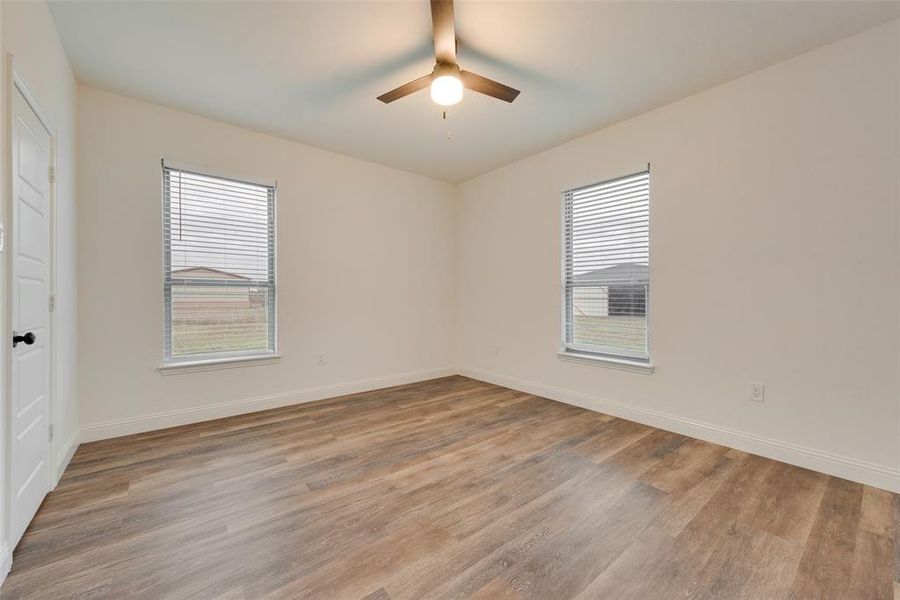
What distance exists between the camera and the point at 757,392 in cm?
269

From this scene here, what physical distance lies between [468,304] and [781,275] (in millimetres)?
3312

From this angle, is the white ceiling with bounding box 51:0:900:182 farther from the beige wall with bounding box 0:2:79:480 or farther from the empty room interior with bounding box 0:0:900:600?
the beige wall with bounding box 0:2:79:480

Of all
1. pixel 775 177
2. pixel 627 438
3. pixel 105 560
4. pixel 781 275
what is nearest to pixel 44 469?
pixel 105 560

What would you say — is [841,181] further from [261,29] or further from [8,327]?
[8,327]

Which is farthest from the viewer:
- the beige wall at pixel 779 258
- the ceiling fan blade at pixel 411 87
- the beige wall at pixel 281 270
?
the beige wall at pixel 281 270

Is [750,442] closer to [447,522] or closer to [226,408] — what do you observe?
[447,522]

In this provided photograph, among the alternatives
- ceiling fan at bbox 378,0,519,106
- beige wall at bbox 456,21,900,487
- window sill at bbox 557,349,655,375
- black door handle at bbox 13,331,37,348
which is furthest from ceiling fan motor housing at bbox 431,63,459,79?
window sill at bbox 557,349,655,375

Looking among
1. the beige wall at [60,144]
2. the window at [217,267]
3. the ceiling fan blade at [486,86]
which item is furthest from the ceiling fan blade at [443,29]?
the window at [217,267]

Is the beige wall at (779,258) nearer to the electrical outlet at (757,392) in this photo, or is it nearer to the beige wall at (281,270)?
the electrical outlet at (757,392)

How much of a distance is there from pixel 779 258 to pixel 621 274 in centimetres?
116

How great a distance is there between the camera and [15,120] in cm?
166

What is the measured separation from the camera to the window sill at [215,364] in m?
3.20

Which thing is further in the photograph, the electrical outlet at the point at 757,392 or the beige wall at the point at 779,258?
the electrical outlet at the point at 757,392

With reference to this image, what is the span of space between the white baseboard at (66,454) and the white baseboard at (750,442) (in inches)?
153
